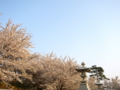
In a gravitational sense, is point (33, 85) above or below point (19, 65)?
below

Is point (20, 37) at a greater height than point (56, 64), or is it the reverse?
point (20, 37)

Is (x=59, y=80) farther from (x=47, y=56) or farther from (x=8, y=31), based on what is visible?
(x=8, y=31)

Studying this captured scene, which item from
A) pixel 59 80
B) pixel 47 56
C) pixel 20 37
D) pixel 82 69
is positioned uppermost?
pixel 20 37

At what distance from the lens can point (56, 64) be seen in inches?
658

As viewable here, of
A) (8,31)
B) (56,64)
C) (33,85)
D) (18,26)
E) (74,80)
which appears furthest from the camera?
(33,85)

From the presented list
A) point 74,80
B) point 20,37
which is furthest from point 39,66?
point 20,37

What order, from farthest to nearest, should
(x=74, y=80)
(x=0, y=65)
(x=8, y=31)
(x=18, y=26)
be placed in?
1. (x=74, y=80)
2. (x=18, y=26)
3. (x=8, y=31)
4. (x=0, y=65)

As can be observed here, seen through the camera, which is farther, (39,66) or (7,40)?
(39,66)

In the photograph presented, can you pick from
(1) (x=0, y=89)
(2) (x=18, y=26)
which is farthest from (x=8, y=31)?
(1) (x=0, y=89)

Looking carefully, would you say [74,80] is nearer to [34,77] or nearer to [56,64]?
[56,64]

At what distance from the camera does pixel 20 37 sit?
11.4 m

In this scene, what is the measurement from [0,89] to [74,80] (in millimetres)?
9222

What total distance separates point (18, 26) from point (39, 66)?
24.5 feet

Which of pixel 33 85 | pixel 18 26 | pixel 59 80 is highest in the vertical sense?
pixel 18 26
